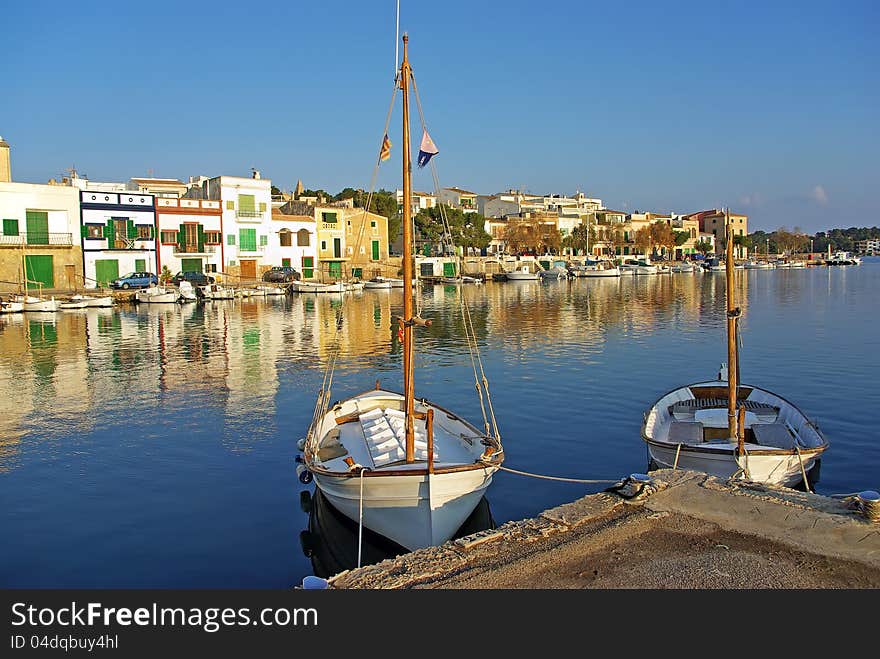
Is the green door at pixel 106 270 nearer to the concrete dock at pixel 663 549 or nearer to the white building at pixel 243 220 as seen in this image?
the white building at pixel 243 220

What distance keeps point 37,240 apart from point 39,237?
261 millimetres

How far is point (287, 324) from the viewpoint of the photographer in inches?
1759

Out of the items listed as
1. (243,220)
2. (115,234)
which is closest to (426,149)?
(115,234)

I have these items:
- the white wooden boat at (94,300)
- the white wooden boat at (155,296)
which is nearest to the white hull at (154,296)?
the white wooden boat at (155,296)

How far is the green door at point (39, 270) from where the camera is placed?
55.4 metres

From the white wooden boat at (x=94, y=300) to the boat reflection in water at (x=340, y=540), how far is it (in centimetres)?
4424

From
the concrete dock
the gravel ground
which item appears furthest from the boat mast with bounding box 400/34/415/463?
the gravel ground

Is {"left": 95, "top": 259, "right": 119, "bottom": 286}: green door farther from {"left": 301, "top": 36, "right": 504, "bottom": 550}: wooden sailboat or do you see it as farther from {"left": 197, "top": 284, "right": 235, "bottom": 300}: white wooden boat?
{"left": 301, "top": 36, "right": 504, "bottom": 550}: wooden sailboat

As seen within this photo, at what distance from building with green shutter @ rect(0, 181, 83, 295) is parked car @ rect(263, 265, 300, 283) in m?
16.8

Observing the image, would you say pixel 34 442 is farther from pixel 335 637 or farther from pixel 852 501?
pixel 852 501

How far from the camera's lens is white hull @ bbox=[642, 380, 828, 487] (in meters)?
13.3

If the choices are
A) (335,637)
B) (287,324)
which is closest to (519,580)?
(335,637)

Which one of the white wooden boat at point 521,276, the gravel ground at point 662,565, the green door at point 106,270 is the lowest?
the gravel ground at point 662,565

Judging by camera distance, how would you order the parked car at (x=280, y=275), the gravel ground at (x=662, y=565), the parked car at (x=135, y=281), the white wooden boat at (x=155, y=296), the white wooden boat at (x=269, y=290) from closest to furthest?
the gravel ground at (x=662, y=565) → the white wooden boat at (x=155, y=296) → the parked car at (x=135, y=281) → the white wooden boat at (x=269, y=290) → the parked car at (x=280, y=275)
